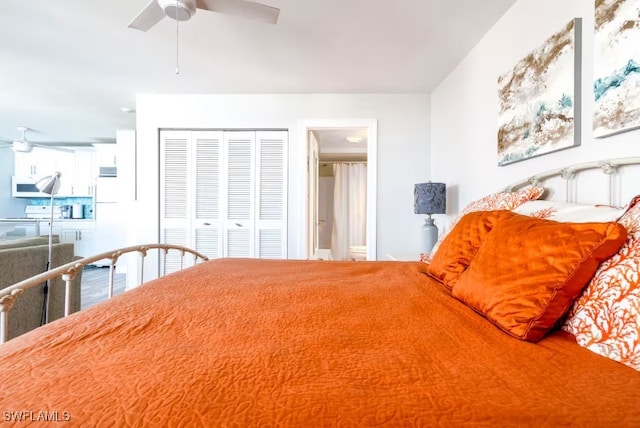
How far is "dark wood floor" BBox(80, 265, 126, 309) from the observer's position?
3598mm

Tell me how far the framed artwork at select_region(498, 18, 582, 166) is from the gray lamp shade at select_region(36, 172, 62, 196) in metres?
2.65

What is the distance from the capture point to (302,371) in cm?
57

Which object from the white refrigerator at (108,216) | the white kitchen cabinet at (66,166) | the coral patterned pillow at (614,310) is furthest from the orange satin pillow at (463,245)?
the white kitchen cabinet at (66,166)

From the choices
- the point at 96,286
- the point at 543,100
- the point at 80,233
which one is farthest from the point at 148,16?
the point at 80,233

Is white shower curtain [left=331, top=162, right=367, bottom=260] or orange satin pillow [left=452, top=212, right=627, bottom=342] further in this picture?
white shower curtain [left=331, top=162, right=367, bottom=260]

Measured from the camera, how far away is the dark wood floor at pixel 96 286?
3.60 meters

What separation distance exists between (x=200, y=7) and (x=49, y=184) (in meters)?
1.31

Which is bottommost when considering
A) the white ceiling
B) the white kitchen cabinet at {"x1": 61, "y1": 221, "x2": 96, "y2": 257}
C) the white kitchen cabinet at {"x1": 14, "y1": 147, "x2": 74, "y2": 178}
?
the white kitchen cabinet at {"x1": 61, "y1": 221, "x2": 96, "y2": 257}

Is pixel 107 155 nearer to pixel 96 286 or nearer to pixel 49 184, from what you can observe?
pixel 96 286

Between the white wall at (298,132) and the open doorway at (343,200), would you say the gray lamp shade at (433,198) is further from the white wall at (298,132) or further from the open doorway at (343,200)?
the open doorway at (343,200)

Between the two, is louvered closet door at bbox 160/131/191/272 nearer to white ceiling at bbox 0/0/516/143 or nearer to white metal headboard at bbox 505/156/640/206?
white ceiling at bbox 0/0/516/143

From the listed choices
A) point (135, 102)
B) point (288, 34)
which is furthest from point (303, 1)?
point (135, 102)

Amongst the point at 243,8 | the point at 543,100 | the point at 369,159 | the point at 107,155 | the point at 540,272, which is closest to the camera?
the point at 540,272

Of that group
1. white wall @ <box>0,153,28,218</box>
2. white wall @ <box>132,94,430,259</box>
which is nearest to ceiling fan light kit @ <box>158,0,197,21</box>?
white wall @ <box>132,94,430,259</box>
